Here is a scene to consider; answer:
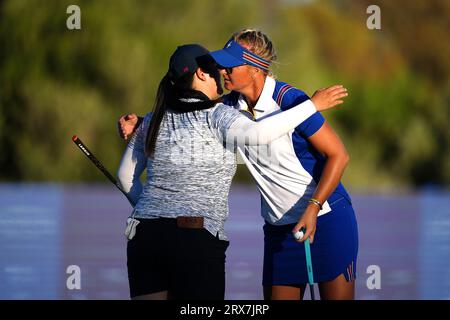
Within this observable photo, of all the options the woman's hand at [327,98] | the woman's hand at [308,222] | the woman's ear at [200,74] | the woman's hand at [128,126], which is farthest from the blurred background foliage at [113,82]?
the woman's ear at [200,74]

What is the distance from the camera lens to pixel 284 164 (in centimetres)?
508

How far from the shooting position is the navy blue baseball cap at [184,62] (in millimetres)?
4480

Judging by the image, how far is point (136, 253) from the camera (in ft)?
14.7

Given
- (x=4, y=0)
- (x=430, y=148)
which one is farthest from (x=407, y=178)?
(x=4, y=0)

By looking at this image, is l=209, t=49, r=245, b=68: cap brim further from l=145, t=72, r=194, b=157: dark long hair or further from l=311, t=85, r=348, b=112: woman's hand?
l=311, t=85, r=348, b=112: woman's hand

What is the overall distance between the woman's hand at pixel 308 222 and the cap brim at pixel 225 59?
72 cm

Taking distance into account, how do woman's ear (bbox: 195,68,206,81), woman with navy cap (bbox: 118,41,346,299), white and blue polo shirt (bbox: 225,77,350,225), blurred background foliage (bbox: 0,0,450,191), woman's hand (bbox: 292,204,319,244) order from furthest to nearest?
1. blurred background foliage (bbox: 0,0,450,191)
2. white and blue polo shirt (bbox: 225,77,350,225)
3. woman's hand (bbox: 292,204,319,244)
4. woman's ear (bbox: 195,68,206,81)
5. woman with navy cap (bbox: 118,41,346,299)

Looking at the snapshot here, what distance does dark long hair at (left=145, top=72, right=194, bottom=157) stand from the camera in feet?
14.7

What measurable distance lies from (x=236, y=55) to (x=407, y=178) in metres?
22.9

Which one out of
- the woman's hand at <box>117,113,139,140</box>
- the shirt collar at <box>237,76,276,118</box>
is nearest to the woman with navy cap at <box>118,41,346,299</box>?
the woman's hand at <box>117,113,139,140</box>

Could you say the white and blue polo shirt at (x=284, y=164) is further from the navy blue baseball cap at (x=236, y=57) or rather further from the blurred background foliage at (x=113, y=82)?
the blurred background foliage at (x=113, y=82)

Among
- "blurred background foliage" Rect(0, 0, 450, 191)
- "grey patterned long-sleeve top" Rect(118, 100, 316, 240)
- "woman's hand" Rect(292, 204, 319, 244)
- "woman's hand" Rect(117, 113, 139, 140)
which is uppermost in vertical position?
"blurred background foliage" Rect(0, 0, 450, 191)

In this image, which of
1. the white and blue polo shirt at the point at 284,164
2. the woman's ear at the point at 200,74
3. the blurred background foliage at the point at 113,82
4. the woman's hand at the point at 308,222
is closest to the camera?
the woman's ear at the point at 200,74

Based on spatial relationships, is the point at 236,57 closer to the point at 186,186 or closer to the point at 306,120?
the point at 306,120
